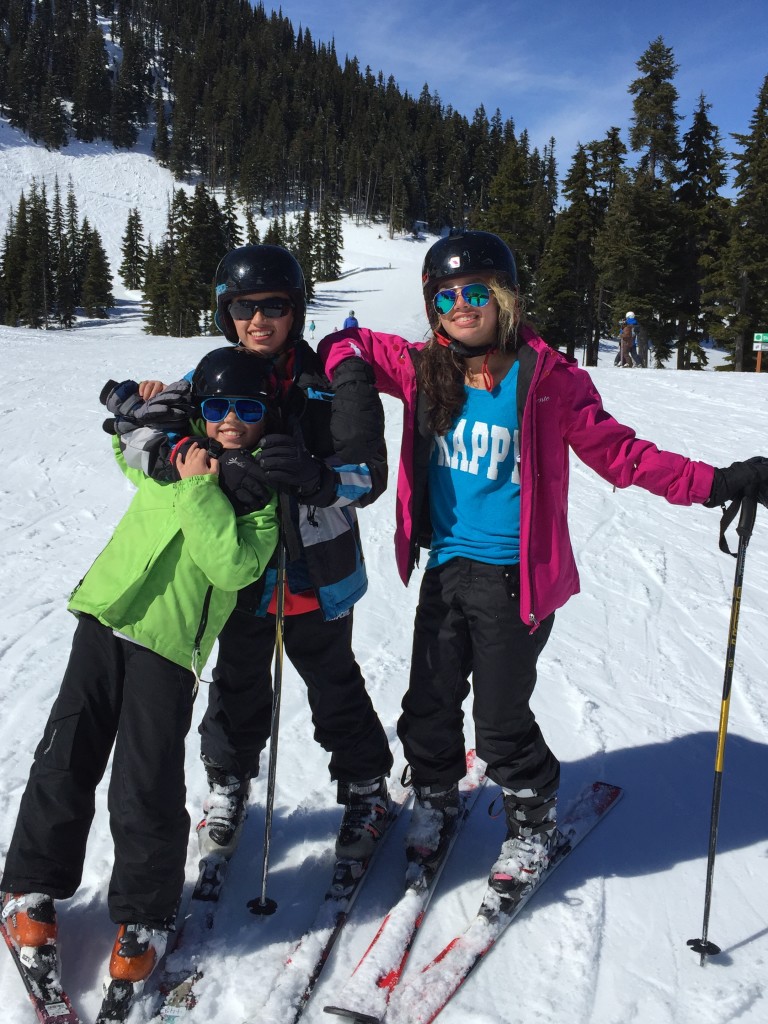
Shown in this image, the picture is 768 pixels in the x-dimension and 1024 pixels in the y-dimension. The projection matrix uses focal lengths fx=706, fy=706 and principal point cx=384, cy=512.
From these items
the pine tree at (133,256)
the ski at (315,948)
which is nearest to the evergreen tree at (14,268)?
the pine tree at (133,256)

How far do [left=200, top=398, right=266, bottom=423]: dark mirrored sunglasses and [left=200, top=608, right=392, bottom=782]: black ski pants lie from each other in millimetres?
683

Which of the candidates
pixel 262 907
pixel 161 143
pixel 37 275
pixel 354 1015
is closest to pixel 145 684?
pixel 262 907

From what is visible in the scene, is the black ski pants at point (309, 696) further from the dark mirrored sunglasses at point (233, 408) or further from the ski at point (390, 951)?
the dark mirrored sunglasses at point (233, 408)

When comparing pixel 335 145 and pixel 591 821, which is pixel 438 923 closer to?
pixel 591 821

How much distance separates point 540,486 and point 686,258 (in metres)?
31.3

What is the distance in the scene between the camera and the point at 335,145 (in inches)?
3536

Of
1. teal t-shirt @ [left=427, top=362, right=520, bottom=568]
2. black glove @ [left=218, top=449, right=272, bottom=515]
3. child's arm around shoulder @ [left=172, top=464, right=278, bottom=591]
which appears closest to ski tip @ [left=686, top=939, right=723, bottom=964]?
teal t-shirt @ [left=427, top=362, right=520, bottom=568]

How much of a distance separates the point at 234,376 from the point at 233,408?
10cm

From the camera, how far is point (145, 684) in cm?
208

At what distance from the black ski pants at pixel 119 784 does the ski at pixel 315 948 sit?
1.26 feet

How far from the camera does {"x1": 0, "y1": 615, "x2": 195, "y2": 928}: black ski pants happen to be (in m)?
2.04

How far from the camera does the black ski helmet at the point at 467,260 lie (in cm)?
241

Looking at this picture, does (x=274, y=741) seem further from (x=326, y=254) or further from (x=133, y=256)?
(x=133, y=256)

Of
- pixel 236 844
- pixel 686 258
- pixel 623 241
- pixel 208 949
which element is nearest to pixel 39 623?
pixel 236 844
